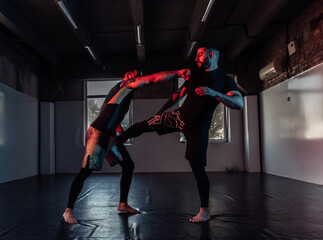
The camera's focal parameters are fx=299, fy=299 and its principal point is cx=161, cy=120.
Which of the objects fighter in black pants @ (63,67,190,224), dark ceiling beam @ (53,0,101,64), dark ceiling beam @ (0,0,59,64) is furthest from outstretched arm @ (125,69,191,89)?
dark ceiling beam @ (0,0,59,64)

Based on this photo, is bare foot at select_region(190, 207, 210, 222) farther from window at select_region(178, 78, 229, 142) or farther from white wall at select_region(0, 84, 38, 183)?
window at select_region(178, 78, 229, 142)

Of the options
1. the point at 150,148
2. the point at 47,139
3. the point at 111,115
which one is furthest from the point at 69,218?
the point at 47,139

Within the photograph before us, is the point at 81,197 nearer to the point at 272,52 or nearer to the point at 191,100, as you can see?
the point at 191,100

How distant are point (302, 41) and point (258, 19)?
98cm

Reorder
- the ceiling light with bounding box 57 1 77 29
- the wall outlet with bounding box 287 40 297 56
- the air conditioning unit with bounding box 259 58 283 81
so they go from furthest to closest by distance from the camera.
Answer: the air conditioning unit with bounding box 259 58 283 81
the wall outlet with bounding box 287 40 297 56
the ceiling light with bounding box 57 1 77 29

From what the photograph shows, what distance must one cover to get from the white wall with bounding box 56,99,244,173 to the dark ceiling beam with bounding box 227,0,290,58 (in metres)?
2.25

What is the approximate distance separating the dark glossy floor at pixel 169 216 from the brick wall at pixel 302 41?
2579 millimetres

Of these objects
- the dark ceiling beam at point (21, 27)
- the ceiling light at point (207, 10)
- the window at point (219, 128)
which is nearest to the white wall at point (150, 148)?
the window at point (219, 128)

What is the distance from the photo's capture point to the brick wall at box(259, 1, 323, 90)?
5.30m

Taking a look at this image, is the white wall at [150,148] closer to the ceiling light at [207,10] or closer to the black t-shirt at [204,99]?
the ceiling light at [207,10]

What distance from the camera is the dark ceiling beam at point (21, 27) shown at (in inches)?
200

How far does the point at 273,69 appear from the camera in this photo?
680 cm

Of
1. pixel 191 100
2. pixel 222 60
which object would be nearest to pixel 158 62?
pixel 222 60

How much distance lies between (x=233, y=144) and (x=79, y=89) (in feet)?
15.5
